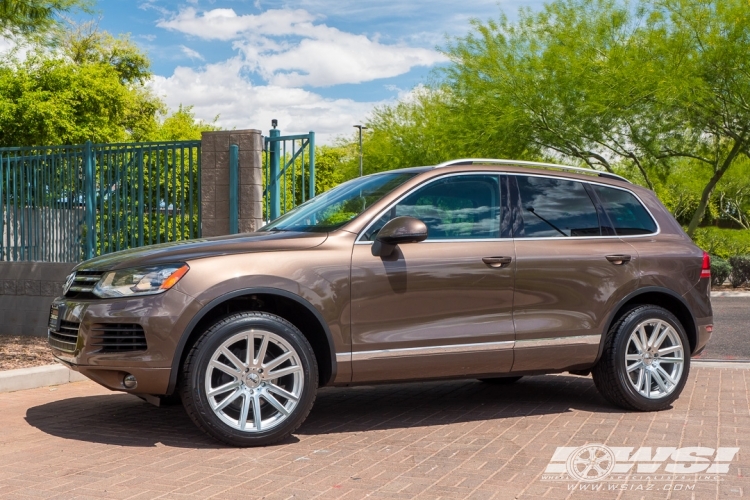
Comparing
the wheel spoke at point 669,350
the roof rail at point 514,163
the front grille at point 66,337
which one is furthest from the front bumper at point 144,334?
the wheel spoke at point 669,350

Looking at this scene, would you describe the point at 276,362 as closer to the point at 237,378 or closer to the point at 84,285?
the point at 237,378

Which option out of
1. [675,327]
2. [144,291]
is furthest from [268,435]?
[675,327]

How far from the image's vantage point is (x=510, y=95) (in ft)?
93.6

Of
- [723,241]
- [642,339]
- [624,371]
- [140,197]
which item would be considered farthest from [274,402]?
[723,241]

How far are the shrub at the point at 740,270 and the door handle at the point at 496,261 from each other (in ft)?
80.6

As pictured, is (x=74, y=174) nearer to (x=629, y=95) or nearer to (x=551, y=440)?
(x=551, y=440)

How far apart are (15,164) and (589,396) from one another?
857 cm

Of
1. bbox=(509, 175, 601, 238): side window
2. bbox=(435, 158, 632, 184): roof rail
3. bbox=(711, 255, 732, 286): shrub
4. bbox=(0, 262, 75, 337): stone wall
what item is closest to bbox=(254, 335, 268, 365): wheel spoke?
bbox=(435, 158, 632, 184): roof rail

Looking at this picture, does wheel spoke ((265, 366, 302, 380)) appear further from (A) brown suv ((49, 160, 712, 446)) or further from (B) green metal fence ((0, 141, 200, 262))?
(B) green metal fence ((0, 141, 200, 262))

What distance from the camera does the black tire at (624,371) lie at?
720cm

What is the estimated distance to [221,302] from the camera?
6004mm

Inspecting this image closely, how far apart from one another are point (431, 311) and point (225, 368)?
1.47 metres

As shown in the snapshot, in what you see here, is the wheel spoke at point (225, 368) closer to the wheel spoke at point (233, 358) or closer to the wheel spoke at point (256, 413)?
the wheel spoke at point (233, 358)

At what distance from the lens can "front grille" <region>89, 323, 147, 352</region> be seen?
5.88 m
